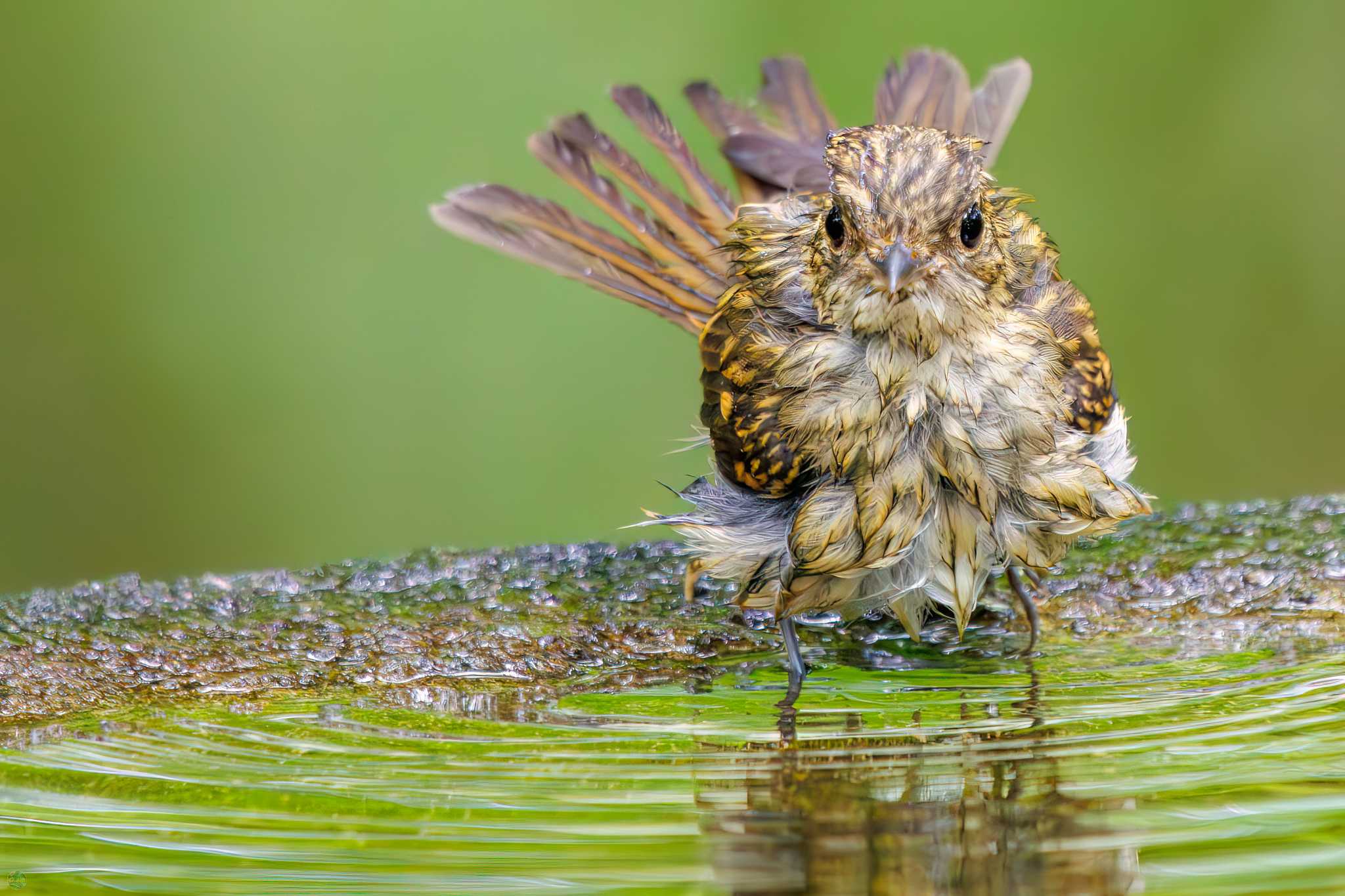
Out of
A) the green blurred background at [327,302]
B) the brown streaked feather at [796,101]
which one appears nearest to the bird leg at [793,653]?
the brown streaked feather at [796,101]

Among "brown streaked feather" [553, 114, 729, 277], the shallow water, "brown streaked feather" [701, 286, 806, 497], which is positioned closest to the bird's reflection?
the shallow water

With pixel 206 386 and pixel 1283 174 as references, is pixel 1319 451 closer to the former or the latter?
pixel 1283 174

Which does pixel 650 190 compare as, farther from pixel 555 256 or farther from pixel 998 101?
pixel 998 101

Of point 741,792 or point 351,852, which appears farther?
point 741,792

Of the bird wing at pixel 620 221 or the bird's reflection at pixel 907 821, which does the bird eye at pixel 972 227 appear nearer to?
the bird's reflection at pixel 907 821

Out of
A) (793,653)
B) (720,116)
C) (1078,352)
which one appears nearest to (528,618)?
(793,653)

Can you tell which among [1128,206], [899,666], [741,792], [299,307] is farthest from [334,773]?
[1128,206]
